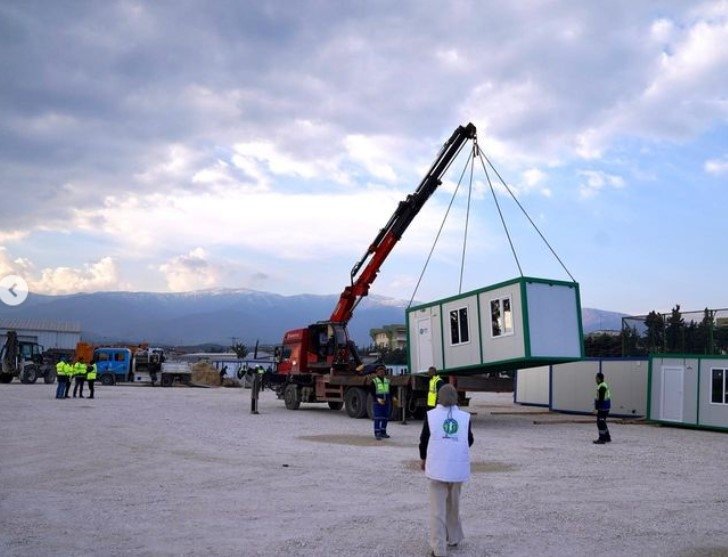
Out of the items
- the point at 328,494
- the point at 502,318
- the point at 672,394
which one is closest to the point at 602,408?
the point at 502,318

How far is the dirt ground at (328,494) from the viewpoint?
24.1ft

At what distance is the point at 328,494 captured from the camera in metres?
9.80

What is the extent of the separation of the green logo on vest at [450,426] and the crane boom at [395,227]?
16911 mm

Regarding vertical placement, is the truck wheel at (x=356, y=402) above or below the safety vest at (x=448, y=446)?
below

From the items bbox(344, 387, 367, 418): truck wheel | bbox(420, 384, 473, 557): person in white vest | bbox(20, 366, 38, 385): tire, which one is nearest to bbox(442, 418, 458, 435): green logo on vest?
bbox(420, 384, 473, 557): person in white vest

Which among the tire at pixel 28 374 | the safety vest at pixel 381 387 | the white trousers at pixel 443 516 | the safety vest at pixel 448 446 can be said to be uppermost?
the safety vest at pixel 448 446

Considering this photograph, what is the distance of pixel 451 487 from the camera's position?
23.4 feet

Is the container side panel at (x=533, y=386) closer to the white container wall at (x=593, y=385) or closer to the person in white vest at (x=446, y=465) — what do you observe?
the white container wall at (x=593, y=385)

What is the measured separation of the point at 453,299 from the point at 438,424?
560 inches

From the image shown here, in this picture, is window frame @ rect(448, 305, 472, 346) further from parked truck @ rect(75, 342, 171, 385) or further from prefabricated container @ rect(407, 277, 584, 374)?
parked truck @ rect(75, 342, 171, 385)

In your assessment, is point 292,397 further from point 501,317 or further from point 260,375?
point 501,317

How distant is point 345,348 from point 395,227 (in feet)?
15.0

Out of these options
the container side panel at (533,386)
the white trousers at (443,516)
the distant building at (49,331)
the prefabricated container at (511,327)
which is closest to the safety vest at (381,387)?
the prefabricated container at (511,327)

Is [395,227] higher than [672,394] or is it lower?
higher
